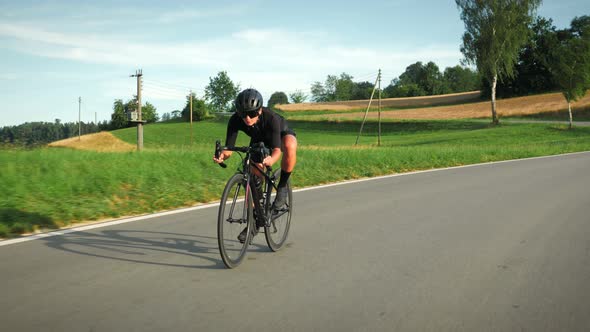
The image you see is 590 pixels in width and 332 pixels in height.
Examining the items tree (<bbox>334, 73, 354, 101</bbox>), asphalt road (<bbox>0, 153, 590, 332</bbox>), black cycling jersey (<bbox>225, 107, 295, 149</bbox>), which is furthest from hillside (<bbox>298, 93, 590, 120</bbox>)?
tree (<bbox>334, 73, 354, 101</bbox>)

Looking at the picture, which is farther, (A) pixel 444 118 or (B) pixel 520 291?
(A) pixel 444 118

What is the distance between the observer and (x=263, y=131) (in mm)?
5152

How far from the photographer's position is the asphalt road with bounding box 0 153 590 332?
3.42 metres

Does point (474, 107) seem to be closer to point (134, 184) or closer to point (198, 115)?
point (198, 115)

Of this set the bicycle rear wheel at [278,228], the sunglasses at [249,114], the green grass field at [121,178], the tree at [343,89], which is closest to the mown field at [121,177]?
the green grass field at [121,178]

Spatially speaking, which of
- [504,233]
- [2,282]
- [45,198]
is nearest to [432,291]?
[504,233]

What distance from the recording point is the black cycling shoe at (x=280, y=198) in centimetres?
545

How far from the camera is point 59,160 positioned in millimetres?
9828

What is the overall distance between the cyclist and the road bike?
2.8 inches

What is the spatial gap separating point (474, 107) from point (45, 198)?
67588 mm

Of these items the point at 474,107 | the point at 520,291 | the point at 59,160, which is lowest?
the point at 520,291

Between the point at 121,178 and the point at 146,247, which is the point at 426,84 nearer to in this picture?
the point at 121,178

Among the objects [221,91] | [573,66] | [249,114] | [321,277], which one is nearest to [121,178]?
[249,114]

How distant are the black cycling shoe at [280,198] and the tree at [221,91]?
380ft
